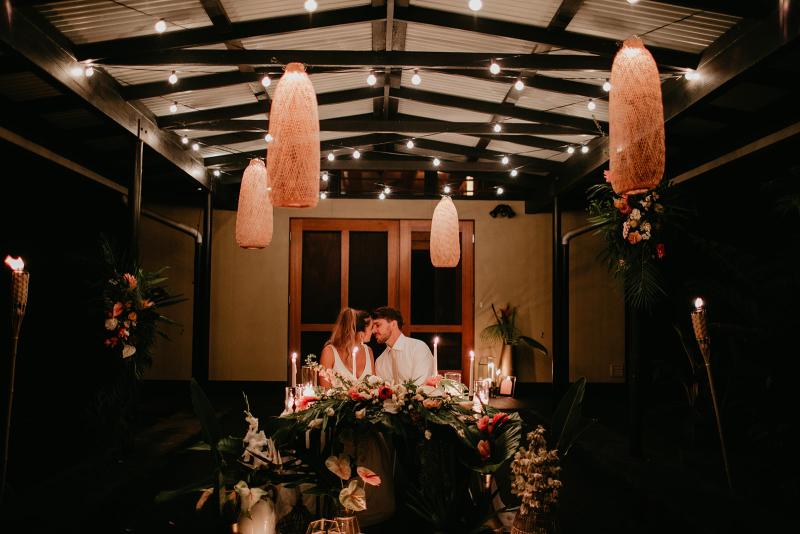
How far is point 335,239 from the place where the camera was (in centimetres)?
918

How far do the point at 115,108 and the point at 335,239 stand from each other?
443cm

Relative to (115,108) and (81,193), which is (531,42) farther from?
(81,193)

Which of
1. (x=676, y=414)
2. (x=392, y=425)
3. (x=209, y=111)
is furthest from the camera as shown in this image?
(x=676, y=414)

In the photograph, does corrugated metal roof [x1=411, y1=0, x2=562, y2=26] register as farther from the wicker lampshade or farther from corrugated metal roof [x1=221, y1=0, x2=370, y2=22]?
the wicker lampshade

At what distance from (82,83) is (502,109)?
3.80m

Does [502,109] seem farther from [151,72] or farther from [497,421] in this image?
[497,421]

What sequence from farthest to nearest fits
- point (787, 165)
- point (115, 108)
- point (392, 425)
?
point (787, 165)
point (115, 108)
point (392, 425)

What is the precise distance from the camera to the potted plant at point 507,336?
8.86 metres

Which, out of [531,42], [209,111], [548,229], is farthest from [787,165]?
[209,111]

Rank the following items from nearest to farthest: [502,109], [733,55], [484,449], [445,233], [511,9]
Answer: [484,449]
[733,55]
[511,9]
[445,233]
[502,109]

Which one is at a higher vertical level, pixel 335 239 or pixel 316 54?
pixel 316 54

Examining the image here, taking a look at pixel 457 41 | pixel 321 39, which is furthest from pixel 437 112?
pixel 321 39

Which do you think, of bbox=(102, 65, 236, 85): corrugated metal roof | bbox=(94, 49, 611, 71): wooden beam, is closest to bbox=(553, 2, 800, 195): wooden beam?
bbox=(94, 49, 611, 71): wooden beam

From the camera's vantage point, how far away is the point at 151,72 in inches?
198
